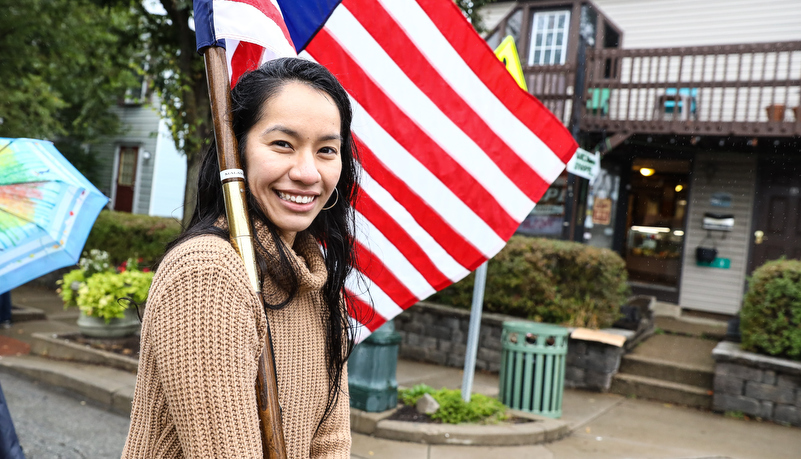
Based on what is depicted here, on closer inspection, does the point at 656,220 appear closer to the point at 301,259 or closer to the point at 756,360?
the point at 756,360

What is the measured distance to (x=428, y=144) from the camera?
10.4ft

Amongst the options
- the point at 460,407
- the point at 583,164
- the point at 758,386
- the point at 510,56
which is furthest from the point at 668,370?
the point at 510,56

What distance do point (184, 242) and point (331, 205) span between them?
0.63 m

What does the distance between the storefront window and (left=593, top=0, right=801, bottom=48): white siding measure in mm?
2357

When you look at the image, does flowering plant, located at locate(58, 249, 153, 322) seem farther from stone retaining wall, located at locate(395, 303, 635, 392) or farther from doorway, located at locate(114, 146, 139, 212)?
doorway, located at locate(114, 146, 139, 212)

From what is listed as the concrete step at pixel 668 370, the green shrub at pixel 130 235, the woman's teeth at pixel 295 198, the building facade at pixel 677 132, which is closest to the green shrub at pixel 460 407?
the concrete step at pixel 668 370

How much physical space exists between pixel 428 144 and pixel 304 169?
70.0 inches

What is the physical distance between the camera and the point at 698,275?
38.5 ft

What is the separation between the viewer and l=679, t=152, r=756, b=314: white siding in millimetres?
11406

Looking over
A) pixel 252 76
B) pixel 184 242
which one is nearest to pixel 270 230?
pixel 184 242

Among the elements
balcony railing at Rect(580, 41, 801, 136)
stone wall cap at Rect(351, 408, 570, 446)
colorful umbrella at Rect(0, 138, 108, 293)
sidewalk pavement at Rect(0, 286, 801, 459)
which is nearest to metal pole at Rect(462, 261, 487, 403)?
stone wall cap at Rect(351, 408, 570, 446)

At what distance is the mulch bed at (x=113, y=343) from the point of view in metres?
7.66

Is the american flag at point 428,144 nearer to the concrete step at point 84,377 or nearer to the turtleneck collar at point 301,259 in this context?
the turtleneck collar at point 301,259

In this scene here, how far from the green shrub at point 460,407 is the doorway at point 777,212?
743 centimetres
